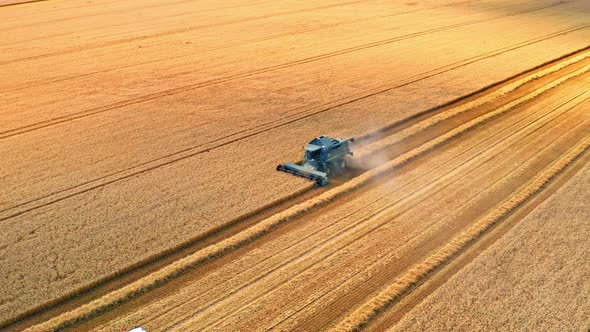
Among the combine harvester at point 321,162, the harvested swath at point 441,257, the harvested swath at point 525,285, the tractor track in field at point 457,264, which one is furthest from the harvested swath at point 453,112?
the harvested swath at point 525,285

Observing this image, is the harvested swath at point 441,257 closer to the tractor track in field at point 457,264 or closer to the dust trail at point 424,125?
the tractor track in field at point 457,264

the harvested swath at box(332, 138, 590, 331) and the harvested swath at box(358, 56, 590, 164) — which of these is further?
the harvested swath at box(358, 56, 590, 164)

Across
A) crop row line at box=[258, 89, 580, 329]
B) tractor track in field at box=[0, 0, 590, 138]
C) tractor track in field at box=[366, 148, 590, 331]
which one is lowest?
tractor track in field at box=[366, 148, 590, 331]

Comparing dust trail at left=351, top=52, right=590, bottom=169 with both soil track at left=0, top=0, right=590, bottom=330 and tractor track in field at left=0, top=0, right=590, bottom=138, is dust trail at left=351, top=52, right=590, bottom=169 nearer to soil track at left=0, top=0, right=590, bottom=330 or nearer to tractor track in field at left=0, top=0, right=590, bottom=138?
soil track at left=0, top=0, right=590, bottom=330

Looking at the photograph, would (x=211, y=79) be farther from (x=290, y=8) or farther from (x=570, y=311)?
(x=290, y=8)

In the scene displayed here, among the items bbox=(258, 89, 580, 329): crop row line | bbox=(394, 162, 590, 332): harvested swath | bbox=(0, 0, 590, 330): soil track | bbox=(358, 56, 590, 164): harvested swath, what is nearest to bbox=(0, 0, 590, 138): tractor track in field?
bbox=(0, 0, 590, 330): soil track
